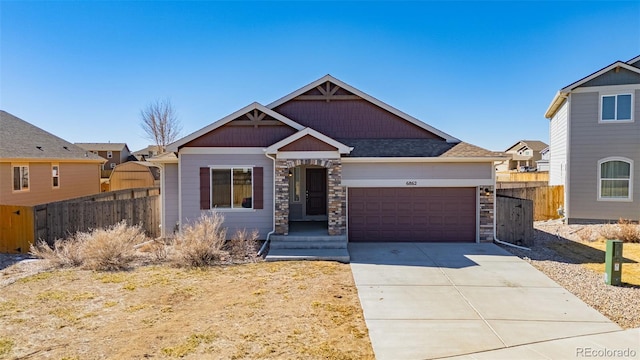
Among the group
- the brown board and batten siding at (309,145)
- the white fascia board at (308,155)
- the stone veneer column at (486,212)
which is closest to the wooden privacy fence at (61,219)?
the white fascia board at (308,155)

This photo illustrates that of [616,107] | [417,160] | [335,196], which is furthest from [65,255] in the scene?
[616,107]

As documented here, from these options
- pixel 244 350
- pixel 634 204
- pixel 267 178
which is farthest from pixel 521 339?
pixel 634 204

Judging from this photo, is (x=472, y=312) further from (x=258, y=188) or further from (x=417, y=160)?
(x=258, y=188)

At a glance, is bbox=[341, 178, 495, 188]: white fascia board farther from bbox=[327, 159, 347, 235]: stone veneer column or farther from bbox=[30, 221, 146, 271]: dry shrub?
bbox=[30, 221, 146, 271]: dry shrub

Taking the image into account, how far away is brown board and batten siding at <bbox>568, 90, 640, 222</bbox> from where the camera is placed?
1459cm

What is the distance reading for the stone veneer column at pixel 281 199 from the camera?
11.1 metres

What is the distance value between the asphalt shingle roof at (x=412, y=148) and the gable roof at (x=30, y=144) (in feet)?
48.7

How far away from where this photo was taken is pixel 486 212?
38.2ft

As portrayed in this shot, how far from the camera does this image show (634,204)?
14695 mm

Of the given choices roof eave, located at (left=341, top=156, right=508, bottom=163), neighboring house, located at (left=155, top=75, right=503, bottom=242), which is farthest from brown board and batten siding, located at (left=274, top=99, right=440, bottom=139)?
roof eave, located at (left=341, top=156, right=508, bottom=163)

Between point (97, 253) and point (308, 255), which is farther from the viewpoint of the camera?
point (308, 255)

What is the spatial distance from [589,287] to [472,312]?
3440 mm

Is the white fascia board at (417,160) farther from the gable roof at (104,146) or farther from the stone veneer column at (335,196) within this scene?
the gable roof at (104,146)

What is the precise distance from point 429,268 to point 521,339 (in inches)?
145
